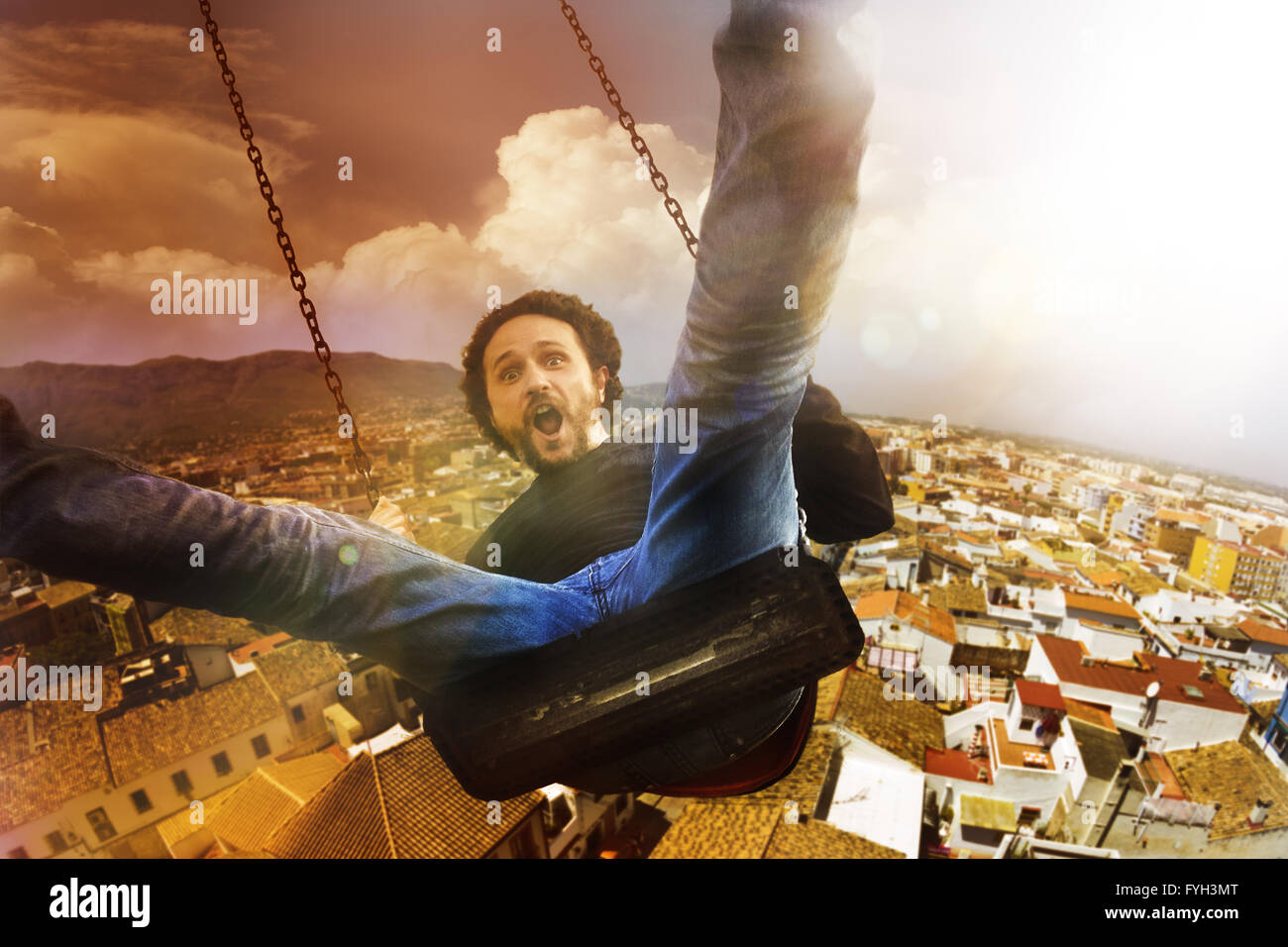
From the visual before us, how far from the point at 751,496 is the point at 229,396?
3.56 metres

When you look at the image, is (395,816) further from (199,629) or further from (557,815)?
(199,629)

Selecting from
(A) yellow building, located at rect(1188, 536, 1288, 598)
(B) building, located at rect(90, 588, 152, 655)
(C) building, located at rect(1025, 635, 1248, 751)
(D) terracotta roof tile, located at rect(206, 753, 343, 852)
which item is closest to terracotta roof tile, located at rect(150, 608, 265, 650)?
(B) building, located at rect(90, 588, 152, 655)

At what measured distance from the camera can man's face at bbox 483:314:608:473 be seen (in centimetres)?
154

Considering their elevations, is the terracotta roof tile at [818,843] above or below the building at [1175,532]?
below

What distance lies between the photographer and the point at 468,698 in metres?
0.97

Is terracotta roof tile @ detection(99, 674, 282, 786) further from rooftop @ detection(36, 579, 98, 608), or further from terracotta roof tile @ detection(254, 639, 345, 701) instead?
rooftop @ detection(36, 579, 98, 608)

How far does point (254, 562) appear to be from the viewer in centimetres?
79

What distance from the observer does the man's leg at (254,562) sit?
29.2 inches

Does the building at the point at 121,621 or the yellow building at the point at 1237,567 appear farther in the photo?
the yellow building at the point at 1237,567

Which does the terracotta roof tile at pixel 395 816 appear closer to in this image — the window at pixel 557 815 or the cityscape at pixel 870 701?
the cityscape at pixel 870 701

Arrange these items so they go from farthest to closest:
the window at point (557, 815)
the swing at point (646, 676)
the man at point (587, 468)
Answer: the window at point (557, 815) < the man at point (587, 468) < the swing at point (646, 676)

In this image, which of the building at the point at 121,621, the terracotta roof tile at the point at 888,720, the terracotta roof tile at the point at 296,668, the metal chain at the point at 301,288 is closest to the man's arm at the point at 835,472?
the metal chain at the point at 301,288
